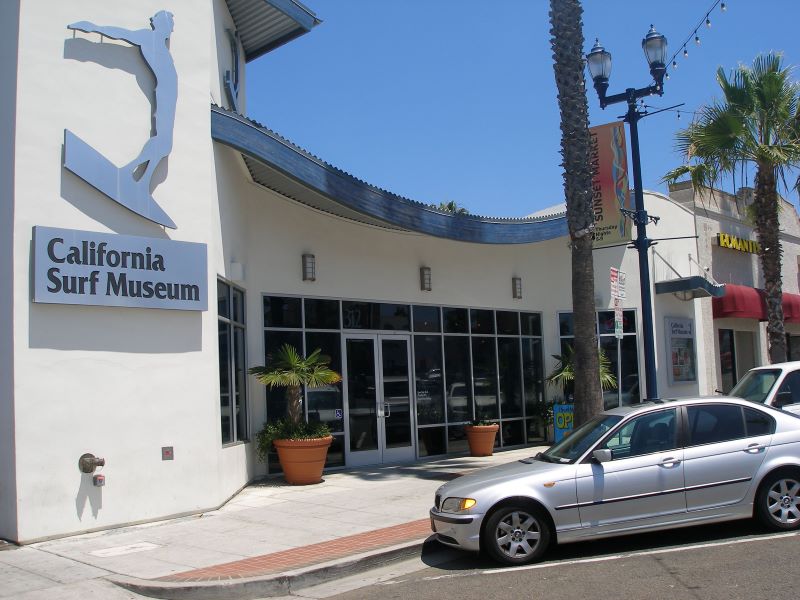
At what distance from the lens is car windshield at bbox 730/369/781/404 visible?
37.3 ft

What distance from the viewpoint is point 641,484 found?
777cm

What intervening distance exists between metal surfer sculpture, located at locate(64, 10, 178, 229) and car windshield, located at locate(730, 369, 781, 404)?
8.54 meters

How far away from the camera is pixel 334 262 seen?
1511cm

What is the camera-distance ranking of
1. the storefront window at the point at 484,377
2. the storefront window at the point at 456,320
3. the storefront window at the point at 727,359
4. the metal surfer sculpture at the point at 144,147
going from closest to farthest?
the metal surfer sculpture at the point at 144,147 → the storefront window at the point at 456,320 → the storefront window at the point at 484,377 → the storefront window at the point at 727,359

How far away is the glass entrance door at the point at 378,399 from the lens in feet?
49.4

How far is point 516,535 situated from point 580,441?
140cm

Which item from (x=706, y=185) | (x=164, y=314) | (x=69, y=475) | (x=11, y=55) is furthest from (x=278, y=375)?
(x=706, y=185)

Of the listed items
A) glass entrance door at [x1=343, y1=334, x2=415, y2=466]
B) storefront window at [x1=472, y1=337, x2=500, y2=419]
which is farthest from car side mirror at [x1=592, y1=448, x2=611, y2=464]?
storefront window at [x1=472, y1=337, x2=500, y2=419]

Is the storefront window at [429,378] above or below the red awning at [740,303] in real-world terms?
below

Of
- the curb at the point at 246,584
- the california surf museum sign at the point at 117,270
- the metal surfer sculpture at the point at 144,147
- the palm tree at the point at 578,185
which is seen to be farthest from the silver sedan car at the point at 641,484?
the metal surfer sculpture at the point at 144,147

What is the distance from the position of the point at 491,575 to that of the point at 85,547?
4.63 metres

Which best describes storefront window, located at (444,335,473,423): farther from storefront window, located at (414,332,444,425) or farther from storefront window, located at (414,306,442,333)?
storefront window, located at (414,306,442,333)

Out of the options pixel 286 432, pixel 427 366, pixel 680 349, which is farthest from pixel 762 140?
pixel 286 432

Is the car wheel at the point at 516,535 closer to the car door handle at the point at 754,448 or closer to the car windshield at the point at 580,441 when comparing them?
the car windshield at the point at 580,441
